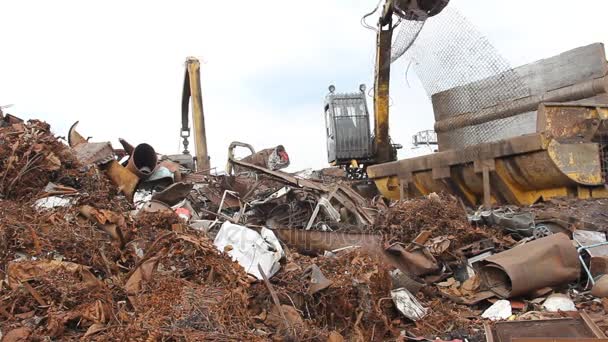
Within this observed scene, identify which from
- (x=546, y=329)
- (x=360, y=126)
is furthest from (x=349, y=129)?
(x=546, y=329)

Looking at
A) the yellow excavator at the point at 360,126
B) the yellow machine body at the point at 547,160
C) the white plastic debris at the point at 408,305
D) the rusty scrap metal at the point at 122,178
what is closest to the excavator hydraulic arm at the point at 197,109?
the yellow excavator at the point at 360,126

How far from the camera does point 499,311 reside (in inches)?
144

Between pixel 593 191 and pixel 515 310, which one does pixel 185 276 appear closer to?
pixel 515 310

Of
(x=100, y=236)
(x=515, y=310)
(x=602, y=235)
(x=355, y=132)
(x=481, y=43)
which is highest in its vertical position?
(x=481, y=43)

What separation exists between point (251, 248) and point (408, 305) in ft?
3.95

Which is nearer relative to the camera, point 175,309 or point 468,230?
point 175,309

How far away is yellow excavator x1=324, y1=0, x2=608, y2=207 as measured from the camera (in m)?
5.23

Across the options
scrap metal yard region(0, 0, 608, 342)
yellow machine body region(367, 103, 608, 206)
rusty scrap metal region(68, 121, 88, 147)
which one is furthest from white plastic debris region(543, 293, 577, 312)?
rusty scrap metal region(68, 121, 88, 147)

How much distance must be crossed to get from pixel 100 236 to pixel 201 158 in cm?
756

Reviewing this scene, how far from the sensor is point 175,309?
2.97 metres

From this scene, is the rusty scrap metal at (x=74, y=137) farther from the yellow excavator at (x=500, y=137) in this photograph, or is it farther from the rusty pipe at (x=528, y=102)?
the rusty pipe at (x=528, y=102)

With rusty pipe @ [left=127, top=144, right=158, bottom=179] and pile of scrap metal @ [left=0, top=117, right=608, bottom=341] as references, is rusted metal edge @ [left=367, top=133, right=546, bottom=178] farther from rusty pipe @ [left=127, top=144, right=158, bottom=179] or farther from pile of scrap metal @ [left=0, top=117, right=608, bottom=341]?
rusty pipe @ [left=127, top=144, right=158, bottom=179]

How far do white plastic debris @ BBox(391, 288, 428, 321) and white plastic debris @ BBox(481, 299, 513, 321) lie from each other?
1.40ft

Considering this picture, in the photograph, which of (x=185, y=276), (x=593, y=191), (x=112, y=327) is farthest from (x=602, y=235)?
(x=112, y=327)
